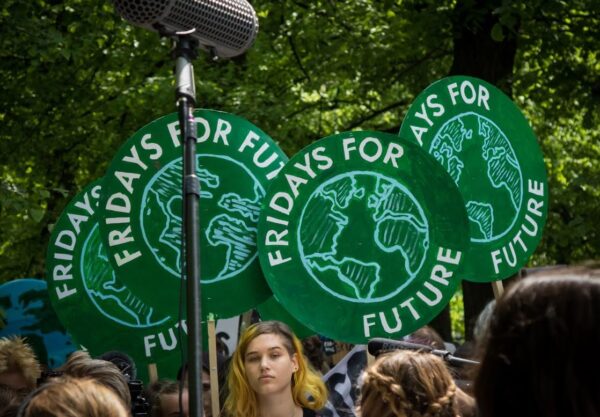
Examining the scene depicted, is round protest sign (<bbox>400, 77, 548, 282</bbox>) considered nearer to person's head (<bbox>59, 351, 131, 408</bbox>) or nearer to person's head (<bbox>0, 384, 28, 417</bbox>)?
person's head (<bbox>59, 351, 131, 408</bbox>)

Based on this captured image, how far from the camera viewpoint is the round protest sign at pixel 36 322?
7309 millimetres

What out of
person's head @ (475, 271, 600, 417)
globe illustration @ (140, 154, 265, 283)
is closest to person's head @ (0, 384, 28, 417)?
globe illustration @ (140, 154, 265, 283)

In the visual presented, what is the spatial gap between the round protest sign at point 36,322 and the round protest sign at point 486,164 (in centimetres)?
302

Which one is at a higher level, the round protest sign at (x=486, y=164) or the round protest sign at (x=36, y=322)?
the round protest sign at (x=486, y=164)

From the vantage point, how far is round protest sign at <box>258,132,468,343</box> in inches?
193

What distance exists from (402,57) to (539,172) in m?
6.13

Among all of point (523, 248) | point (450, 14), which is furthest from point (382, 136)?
point (450, 14)

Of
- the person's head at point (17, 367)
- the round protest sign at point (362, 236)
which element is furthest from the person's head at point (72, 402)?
the person's head at point (17, 367)

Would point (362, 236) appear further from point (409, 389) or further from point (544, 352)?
point (544, 352)

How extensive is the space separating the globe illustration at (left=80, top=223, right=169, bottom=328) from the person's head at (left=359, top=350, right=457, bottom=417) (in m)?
1.99

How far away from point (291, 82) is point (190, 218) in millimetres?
9699

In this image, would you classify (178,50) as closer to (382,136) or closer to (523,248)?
(382,136)

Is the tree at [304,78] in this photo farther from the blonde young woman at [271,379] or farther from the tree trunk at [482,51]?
the blonde young woman at [271,379]

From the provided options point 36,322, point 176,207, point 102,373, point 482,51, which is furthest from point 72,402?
point 482,51
